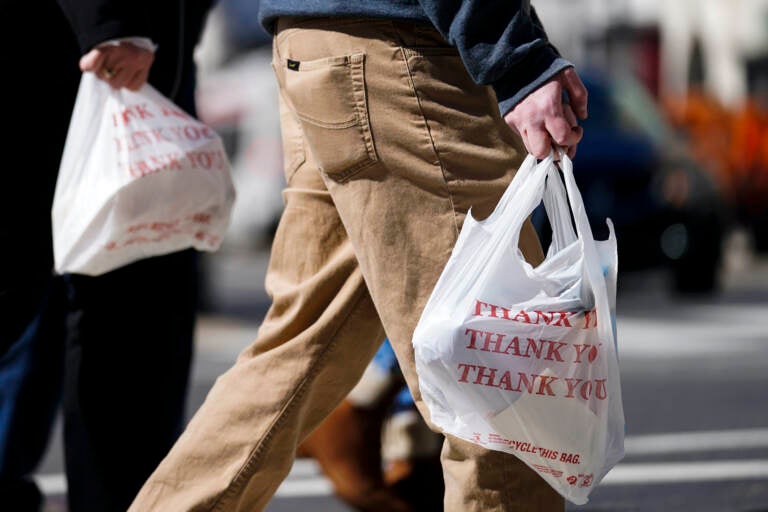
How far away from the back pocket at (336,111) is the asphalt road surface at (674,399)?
1.65 meters

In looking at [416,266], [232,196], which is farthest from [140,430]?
[416,266]

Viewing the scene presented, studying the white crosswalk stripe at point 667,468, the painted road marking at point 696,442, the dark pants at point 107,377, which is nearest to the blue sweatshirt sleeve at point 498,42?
the dark pants at point 107,377

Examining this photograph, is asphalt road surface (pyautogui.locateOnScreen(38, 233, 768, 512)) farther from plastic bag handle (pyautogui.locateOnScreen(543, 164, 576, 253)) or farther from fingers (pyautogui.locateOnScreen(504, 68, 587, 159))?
fingers (pyautogui.locateOnScreen(504, 68, 587, 159))

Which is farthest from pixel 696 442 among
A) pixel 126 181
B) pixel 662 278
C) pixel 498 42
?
pixel 662 278

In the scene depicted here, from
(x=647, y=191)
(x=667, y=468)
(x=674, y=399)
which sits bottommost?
(x=647, y=191)

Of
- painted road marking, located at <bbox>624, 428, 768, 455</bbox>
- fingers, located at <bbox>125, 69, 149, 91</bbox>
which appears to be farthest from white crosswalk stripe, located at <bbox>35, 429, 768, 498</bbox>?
fingers, located at <bbox>125, 69, 149, 91</bbox>

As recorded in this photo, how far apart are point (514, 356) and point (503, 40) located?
0.51 meters

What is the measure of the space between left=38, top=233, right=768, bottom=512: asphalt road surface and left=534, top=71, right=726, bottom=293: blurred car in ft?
1.06

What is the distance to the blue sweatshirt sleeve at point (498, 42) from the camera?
2.40 m

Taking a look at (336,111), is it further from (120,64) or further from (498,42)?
(120,64)

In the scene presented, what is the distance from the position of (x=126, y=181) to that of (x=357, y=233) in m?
0.71

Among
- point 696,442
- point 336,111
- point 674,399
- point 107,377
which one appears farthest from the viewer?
point 674,399

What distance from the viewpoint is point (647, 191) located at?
10547 mm

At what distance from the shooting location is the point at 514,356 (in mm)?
2463
